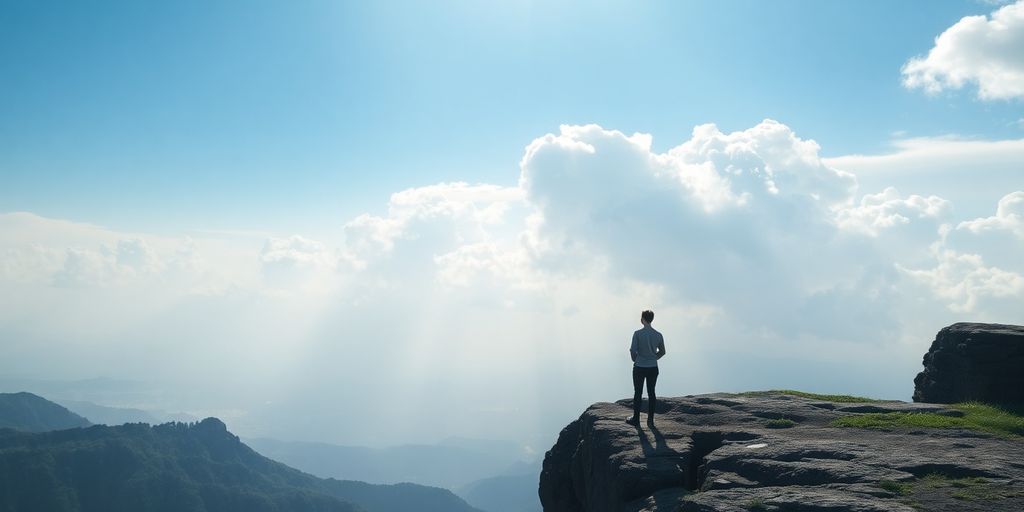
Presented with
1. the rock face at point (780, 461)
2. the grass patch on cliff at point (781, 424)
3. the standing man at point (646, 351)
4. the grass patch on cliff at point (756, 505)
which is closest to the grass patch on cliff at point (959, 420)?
the rock face at point (780, 461)

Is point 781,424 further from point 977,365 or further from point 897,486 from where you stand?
point 977,365

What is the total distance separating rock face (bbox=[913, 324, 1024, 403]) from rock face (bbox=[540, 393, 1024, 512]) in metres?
2.89

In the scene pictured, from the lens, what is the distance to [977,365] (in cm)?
2456

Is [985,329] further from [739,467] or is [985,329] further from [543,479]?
[543,479]

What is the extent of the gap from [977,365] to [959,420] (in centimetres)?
661

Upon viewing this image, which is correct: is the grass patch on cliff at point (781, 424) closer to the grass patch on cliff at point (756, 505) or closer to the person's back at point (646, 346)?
the person's back at point (646, 346)

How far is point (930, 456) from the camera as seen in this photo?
1581 centimetres

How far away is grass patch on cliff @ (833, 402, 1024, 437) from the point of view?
61.9ft

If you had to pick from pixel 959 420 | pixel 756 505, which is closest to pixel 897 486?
pixel 756 505

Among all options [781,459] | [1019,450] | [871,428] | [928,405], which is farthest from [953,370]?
[781,459]

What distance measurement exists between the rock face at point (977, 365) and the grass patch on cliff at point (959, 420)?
2160 millimetres

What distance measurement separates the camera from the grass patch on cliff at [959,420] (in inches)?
743

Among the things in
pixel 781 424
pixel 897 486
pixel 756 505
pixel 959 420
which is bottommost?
pixel 756 505

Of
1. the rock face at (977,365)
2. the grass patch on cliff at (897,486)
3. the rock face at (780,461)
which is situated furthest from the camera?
the rock face at (977,365)
